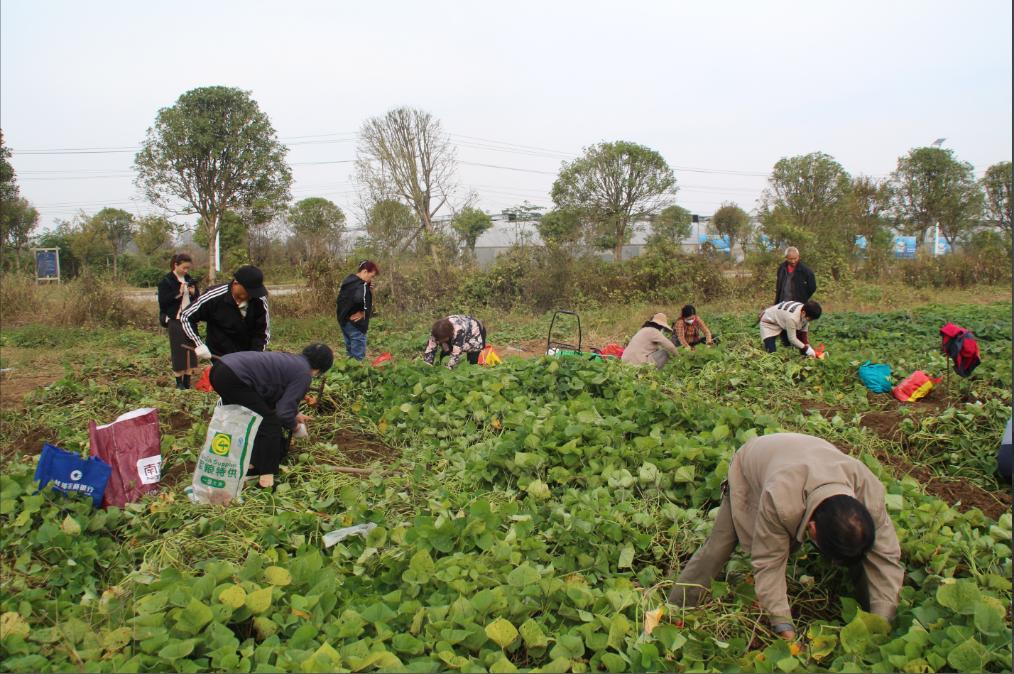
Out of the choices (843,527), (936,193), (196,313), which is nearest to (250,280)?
(196,313)

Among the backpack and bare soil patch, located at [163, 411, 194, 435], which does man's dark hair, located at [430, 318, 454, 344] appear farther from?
the backpack

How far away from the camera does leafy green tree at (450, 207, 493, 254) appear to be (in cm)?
1522

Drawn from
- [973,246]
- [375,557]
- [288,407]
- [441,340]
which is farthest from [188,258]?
[973,246]

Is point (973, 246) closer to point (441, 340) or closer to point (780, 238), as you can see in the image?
point (780, 238)

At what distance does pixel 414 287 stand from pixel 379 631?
36.8 ft

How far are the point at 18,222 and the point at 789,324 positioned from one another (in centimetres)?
2290

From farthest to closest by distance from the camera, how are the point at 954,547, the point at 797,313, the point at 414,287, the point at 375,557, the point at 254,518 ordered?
the point at 414,287 → the point at 797,313 → the point at 254,518 → the point at 375,557 → the point at 954,547

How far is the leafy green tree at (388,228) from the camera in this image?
531 inches

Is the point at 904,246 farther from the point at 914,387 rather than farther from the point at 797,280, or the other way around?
the point at 914,387

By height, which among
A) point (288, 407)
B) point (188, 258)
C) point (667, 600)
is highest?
point (188, 258)

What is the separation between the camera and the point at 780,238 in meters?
16.2

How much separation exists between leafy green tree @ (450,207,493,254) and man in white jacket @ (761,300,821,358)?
836cm

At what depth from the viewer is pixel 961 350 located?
17.9 ft

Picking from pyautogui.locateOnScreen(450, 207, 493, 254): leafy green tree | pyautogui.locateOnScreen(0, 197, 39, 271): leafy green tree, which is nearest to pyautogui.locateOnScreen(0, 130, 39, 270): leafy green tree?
pyautogui.locateOnScreen(0, 197, 39, 271): leafy green tree
